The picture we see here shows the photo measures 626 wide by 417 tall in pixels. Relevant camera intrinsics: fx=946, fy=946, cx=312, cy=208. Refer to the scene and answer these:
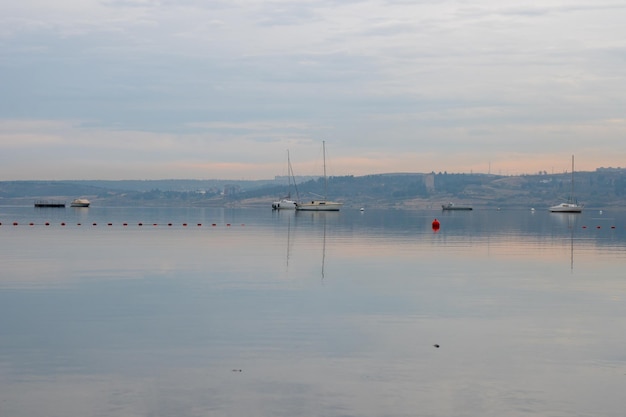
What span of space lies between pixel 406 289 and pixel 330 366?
62.6 ft

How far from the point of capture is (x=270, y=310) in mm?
36000

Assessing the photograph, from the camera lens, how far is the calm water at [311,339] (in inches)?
846

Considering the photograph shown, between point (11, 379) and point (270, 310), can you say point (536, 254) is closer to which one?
point (270, 310)

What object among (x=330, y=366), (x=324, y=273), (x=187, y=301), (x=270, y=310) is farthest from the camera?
(x=324, y=273)

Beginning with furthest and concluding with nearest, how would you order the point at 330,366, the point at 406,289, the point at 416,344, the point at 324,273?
1. the point at 324,273
2. the point at 406,289
3. the point at 416,344
4. the point at 330,366

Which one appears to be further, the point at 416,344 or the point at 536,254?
the point at 536,254

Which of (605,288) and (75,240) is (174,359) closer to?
(605,288)

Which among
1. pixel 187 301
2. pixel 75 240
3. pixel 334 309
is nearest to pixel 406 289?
pixel 334 309

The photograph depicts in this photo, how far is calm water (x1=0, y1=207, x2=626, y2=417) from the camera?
21.5 m

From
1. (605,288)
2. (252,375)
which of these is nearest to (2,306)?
(252,375)

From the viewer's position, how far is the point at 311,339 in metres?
29.5

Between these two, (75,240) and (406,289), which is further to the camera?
(75,240)

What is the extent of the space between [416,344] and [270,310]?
28.8ft

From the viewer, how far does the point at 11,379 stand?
23234 mm
